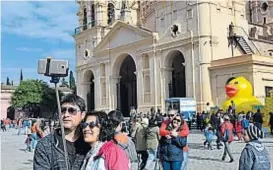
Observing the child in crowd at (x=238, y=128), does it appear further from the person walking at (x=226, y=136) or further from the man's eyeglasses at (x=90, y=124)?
the man's eyeglasses at (x=90, y=124)

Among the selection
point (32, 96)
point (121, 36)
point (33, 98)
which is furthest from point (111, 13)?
point (33, 98)

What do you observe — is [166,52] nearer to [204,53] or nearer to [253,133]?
[204,53]

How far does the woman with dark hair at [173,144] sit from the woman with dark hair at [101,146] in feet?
12.3

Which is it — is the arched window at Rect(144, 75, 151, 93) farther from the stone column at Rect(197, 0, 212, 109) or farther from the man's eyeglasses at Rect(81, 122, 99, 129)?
the man's eyeglasses at Rect(81, 122, 99, 129)

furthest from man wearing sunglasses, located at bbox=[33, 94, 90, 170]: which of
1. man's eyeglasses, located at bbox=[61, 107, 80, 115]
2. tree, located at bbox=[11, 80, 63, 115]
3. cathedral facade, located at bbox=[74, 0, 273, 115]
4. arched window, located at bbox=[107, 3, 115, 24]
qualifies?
tree, located at bbox=[11, 80, 63, 115]

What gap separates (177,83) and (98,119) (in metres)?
38.2

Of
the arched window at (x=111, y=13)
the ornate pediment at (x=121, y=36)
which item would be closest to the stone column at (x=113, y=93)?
the ornate pediment at (x=121, y=36)

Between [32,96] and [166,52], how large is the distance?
33.4 metres

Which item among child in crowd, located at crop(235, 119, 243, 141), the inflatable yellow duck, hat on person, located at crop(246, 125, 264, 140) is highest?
the inflatable yellow duck

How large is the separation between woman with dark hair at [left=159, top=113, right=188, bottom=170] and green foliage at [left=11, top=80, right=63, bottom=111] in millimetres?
60356

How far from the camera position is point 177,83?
136 feet

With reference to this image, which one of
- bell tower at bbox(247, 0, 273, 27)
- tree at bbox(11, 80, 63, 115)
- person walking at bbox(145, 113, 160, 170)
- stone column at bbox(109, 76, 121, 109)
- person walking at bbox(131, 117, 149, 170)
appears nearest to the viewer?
person walking at bbox(145, 113, 160, 170)

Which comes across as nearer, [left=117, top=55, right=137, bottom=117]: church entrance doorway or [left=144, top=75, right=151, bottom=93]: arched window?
[left=144, top=75, right=151, bottom=93]: arched window

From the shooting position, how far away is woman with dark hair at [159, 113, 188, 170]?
292 inches
